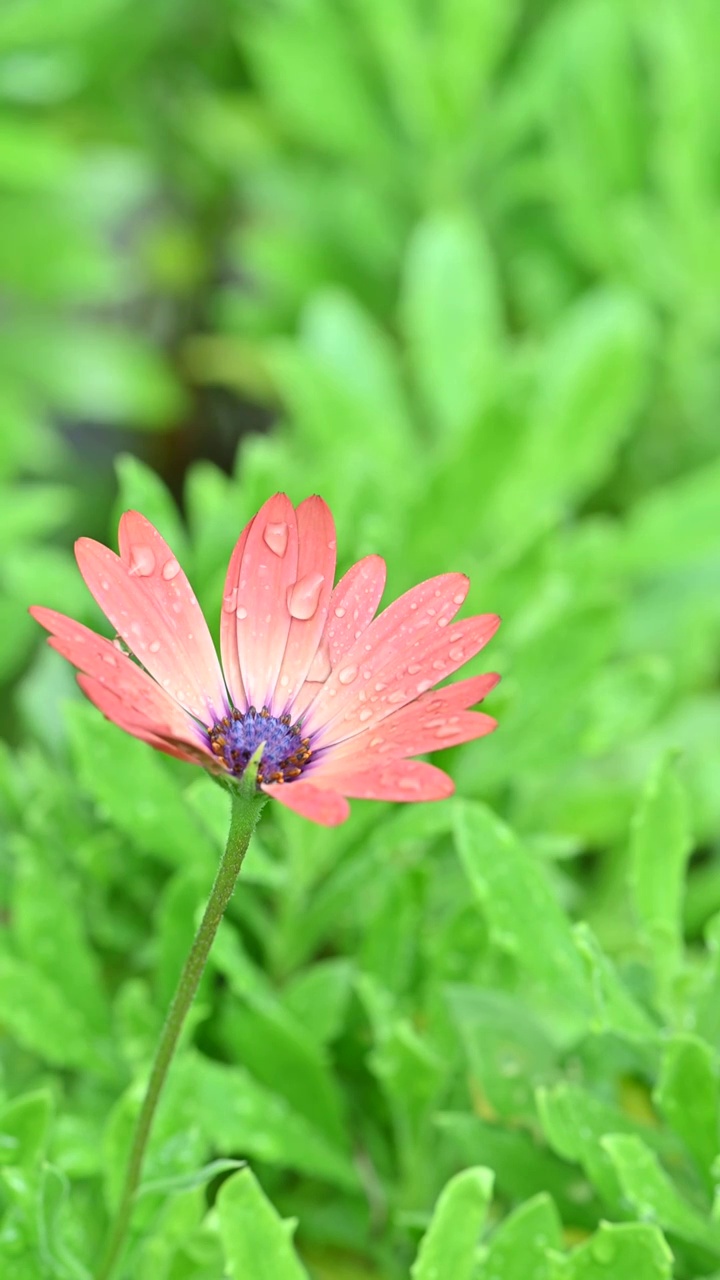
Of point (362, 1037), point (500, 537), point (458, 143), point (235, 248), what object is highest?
point (235, 248)

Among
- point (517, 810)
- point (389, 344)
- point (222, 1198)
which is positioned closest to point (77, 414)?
point (389, 344)

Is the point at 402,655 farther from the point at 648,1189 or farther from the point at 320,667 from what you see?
the point at 648,1189

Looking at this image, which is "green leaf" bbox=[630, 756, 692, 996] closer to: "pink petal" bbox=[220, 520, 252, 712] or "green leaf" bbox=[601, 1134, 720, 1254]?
"green leaf" bbox=[601, 1134, 720, 1254]

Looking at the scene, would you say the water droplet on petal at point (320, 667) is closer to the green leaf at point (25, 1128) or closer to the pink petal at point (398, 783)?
the pink petal at point (398, 783)

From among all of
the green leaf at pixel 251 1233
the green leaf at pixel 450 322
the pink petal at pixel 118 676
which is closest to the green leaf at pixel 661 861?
the green leaf at pixel 251 1233

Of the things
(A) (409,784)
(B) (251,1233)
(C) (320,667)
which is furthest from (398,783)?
(B) (251,1233)

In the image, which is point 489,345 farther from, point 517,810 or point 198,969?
point 198,969
